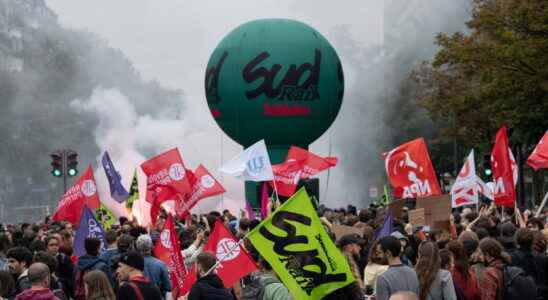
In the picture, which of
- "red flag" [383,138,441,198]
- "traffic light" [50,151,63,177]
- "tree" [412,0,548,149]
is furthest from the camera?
"tree" [412,0,548,149]

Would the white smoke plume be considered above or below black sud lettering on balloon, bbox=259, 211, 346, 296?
above

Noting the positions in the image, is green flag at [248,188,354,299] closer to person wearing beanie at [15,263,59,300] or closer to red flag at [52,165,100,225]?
person wearing beanie at [15,263,59,300]

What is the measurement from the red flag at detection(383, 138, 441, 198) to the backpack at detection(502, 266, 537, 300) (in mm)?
10088

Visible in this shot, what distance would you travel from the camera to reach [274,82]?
3659 centimetres

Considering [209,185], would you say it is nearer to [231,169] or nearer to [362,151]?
[231,169]

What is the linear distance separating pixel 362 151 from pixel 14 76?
79.7 feet

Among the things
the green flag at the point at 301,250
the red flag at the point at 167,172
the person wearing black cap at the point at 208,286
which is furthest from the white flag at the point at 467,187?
the green flag at the point at 301,250

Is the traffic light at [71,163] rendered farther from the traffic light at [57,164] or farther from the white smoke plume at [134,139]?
the white smoke plume at [134,139]

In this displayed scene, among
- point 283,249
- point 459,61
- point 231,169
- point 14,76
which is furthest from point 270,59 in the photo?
point 14,76

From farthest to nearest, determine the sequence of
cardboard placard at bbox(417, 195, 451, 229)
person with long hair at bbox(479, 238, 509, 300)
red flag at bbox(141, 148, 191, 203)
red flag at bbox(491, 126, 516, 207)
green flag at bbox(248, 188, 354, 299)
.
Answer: red flag at bbox(141, 148, 191, 203) < red flag at bbox(491, 126, 516, 207) < cardboard placard at bbox(417, 195, 451, 229) < person with long hair at bbox(479, 238, 509, 300) < green flag at bbox(248, 188, 354, 299)

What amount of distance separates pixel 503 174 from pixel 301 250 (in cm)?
1039

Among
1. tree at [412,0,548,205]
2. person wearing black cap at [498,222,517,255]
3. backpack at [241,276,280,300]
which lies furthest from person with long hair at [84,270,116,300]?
tree at [412,0,548,205]

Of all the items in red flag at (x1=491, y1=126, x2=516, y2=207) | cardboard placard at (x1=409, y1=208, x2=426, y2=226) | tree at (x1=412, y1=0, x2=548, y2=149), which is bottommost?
cardboard placard at (x1=409, y1=208, x2=426, y2=226)

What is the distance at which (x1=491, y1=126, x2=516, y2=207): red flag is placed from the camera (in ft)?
64.6
